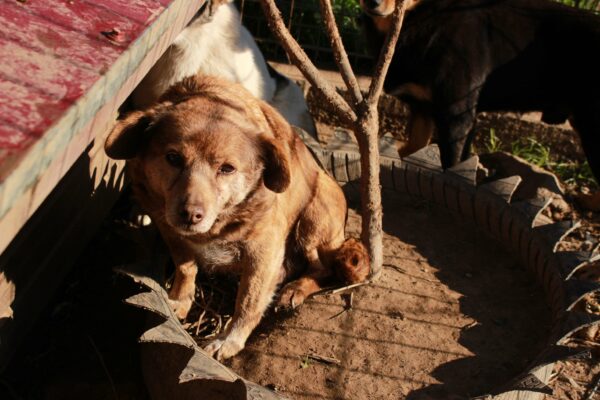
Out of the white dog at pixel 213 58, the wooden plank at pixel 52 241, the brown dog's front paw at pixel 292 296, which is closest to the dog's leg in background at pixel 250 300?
the brown dog's front paw at pixel 292 296

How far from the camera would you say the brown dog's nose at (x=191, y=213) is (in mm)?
2801

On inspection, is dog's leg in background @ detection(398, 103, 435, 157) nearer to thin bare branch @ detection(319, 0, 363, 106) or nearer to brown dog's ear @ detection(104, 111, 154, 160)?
thin bare branch @ detection(319, 0, 363, 106)

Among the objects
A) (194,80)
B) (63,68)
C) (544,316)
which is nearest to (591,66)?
(544,316)

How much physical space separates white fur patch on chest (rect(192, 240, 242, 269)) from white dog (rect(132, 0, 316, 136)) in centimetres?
149

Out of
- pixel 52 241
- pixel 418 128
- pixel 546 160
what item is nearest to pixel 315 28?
pixel 418 128

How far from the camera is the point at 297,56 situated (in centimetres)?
335

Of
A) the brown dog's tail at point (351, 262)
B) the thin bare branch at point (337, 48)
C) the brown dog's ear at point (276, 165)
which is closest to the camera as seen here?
the brown dog's ear at point (276, 165)

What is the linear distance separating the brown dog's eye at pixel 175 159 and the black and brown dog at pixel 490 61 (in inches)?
91.9

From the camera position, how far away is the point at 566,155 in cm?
631

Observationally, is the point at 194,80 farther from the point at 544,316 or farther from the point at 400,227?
the point at 544,316

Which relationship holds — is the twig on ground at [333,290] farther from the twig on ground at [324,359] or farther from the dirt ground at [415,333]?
the twig on ground at [324,359]

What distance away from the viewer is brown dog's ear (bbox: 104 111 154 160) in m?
2.98

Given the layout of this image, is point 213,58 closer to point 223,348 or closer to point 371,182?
point 371,182

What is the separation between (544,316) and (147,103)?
8.86 feet
